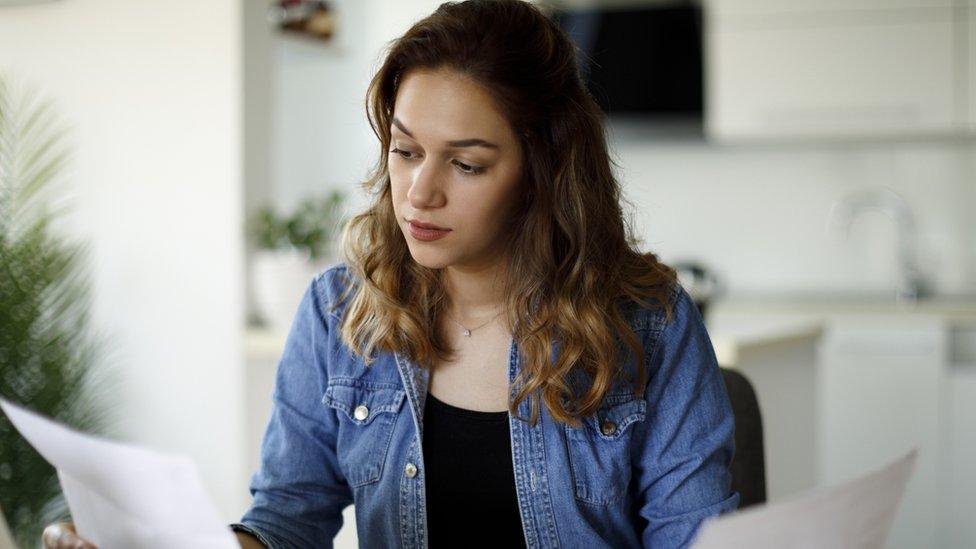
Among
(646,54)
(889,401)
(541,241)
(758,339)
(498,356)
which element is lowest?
(889,401)

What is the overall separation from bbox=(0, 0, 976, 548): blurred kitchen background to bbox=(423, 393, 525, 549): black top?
1.36 feet

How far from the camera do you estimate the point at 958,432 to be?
4.09 m

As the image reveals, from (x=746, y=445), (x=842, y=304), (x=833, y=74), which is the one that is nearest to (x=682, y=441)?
(x=746, y=445)

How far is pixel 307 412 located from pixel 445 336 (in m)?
0.21

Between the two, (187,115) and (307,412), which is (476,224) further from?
(187,115)

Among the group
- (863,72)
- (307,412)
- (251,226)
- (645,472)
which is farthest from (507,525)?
(863,72)

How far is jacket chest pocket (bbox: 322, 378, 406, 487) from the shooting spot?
1.49 meters

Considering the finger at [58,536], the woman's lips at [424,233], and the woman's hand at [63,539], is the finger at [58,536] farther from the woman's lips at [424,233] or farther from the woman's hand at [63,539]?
the woman's lips at [424,233]

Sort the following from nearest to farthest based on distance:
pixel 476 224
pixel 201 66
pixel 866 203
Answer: pixel 476 224
pixel 201 66
pixel 866 203

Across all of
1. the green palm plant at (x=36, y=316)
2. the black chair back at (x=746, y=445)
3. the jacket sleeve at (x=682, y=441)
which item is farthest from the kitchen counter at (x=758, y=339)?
the green palm plant at (x=36, y=316)

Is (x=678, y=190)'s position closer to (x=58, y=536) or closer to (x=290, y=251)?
(x=290, y=251)

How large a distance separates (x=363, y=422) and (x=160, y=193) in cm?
162

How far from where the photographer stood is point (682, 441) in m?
1.43

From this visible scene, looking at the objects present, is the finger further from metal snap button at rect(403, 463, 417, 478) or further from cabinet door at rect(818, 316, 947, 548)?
cabinet door at rect(818, 316, 947, 548)
